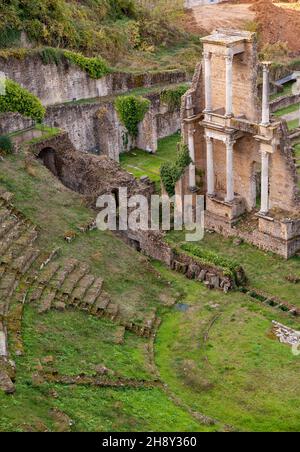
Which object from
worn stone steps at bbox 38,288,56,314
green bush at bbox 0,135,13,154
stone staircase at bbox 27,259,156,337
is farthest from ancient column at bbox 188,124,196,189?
worn stone steps at bbox 38,288,56,314

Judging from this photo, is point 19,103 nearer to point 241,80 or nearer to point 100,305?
point 241,80

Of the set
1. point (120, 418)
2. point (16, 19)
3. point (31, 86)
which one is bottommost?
point (120, 418)

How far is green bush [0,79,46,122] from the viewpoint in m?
38.7

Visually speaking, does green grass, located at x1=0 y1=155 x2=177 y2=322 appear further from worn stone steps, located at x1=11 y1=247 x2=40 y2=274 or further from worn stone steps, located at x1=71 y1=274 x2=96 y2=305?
worn stone steps, located at x1=11 y1=247 x2=40 y2=274

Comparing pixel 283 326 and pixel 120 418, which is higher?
pixel 120 418

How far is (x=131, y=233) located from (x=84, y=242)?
9.97ft

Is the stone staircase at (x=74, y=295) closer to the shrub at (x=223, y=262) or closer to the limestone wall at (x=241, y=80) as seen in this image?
the shrub at (x=223, y=262)

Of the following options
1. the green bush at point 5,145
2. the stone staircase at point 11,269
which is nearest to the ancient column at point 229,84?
the stone staircase at point 11,269

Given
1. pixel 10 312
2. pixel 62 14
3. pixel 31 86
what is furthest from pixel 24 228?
pixel 62 14

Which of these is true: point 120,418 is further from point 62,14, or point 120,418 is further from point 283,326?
point 62,14

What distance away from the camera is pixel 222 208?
35.3m

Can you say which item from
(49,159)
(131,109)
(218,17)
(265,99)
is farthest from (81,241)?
(218,17)

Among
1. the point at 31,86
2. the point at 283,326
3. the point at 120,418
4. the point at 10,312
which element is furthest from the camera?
the point at 31,86

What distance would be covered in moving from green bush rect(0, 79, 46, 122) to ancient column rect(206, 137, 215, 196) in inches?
384
